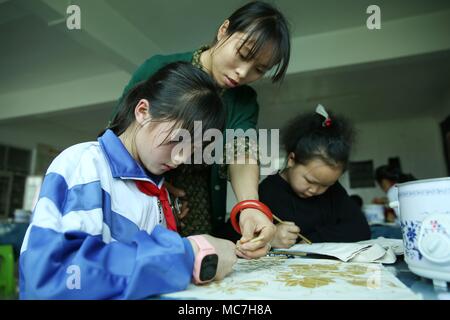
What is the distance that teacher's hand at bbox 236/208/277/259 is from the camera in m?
0.66

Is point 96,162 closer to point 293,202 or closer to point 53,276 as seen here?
point 53,276

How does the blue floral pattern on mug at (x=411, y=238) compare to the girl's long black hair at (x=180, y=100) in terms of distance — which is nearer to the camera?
the blue floral pattern on mug at (x=411, y=238)

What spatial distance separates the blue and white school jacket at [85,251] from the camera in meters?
0.37

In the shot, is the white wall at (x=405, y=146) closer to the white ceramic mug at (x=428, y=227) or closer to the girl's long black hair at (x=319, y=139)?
the girl's long black hair at (x=319, y=139)

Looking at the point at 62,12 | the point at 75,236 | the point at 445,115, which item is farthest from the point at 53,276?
the point at 445,115

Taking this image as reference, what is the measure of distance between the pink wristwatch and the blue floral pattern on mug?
0.27 meters

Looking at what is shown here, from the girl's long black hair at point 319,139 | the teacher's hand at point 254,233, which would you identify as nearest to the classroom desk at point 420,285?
the teacher's hand at point 254,233

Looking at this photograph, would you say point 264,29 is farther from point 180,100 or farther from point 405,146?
point 405,146

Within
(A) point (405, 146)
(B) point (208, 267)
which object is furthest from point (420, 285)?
(A) point (405, 146)

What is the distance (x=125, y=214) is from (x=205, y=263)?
0.21 meters

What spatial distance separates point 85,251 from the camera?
386mm

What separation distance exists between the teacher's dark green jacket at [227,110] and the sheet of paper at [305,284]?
0.39 m
